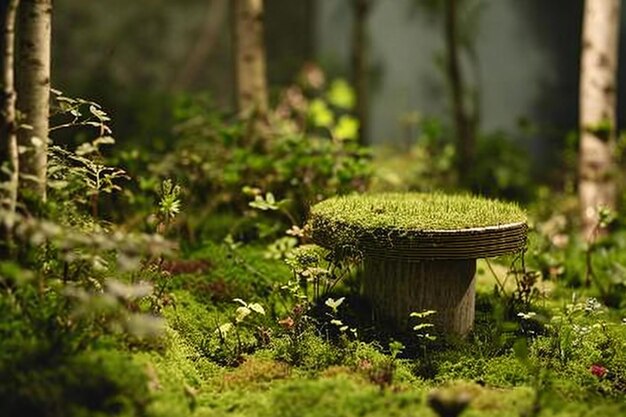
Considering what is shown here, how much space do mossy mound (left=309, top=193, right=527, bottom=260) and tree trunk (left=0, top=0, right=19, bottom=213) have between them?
1.62m

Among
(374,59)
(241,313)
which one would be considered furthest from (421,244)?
(374,59)

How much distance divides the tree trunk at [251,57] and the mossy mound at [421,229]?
286cm

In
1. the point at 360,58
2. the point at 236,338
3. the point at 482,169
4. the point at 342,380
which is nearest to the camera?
the point at 342,380

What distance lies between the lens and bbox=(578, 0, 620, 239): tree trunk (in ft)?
22.6

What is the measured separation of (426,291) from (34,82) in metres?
2.22

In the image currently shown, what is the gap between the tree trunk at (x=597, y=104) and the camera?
690 cm

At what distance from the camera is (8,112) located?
370 cm

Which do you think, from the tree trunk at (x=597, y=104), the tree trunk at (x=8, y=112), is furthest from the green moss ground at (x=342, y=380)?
the tree trunk at (x=597, y=104)

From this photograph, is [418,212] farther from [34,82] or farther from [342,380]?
[34,82]

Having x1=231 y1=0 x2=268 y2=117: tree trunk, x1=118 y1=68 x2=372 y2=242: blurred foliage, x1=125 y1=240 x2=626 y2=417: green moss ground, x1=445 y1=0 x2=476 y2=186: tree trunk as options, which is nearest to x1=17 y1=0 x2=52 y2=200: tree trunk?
x1=125 y1=240 x2=626 y2=417: green moss ground

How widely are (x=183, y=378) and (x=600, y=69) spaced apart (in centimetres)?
460

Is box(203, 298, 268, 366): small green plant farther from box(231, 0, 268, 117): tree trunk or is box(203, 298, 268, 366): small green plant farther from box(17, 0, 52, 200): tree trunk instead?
box(231, 0, 268, 117): tree trunk

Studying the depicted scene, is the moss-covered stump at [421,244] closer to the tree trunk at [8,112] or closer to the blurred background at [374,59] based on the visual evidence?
the tree trunk at [8,112]

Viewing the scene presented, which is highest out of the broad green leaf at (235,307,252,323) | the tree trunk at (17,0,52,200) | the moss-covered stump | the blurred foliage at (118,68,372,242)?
the tree trunk at (17,0,52,200)
